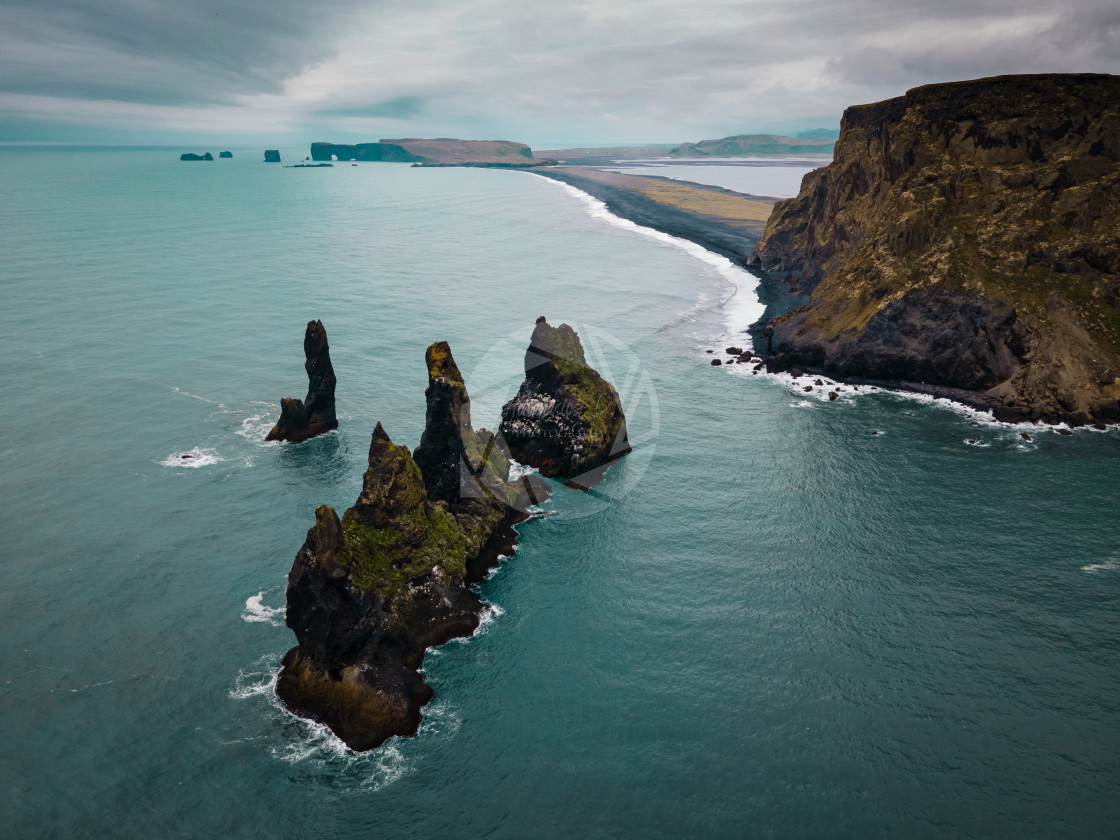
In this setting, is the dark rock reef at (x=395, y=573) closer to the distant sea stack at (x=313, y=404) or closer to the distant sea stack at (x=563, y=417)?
the distant sea stack at (x=563, y=417)

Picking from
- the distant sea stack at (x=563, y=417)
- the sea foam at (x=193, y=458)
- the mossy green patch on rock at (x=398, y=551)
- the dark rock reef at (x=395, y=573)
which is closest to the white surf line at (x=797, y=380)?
the distant sea stack at (x=563, y=417)

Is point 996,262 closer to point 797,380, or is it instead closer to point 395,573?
point 797,380

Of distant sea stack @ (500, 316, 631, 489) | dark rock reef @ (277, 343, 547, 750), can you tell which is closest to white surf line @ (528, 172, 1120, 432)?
distant sea stack @ (500, 316, 631, 489)

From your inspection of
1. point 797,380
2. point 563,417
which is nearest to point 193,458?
point 563,417

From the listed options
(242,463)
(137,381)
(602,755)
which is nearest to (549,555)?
(602,755)

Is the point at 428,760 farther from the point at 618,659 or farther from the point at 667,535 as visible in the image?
the point at 667,535

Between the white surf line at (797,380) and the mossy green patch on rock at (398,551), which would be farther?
the white surf line at (797,380)
